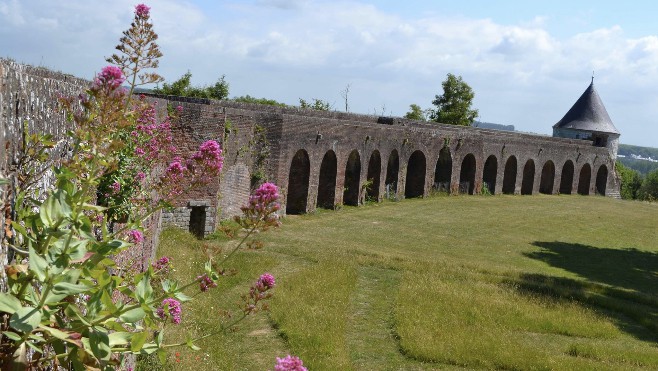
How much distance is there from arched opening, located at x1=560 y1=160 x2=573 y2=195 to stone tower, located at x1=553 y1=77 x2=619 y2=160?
4.12 metres

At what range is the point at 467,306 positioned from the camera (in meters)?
13.0

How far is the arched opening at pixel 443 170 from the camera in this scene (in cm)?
3206

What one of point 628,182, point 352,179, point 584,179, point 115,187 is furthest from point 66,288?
point 628,182

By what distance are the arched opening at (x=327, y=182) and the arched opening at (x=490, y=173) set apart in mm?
12897

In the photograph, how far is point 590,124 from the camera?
47281 millimetres

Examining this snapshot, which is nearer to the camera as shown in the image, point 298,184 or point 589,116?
point 298,184

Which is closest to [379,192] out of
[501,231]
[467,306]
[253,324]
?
[501,231]

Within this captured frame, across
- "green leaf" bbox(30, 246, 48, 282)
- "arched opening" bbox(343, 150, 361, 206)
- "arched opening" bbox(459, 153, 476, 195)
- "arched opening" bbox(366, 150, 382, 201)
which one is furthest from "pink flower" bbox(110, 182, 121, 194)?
"arched opening" bbox(459, 153, 476, 195)

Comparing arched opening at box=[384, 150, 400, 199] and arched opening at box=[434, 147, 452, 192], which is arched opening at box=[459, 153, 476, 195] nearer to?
arched opening at box=[434, 147, 452, 192]

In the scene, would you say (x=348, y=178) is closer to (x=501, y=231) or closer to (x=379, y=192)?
(x=379, y=192)

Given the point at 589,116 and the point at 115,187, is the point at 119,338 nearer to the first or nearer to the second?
the point at 115,187

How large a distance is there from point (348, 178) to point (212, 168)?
74.9 feet

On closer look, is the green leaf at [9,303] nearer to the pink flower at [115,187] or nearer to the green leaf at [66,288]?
the green leaf at [66,288]

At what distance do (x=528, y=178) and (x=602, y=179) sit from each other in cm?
756
